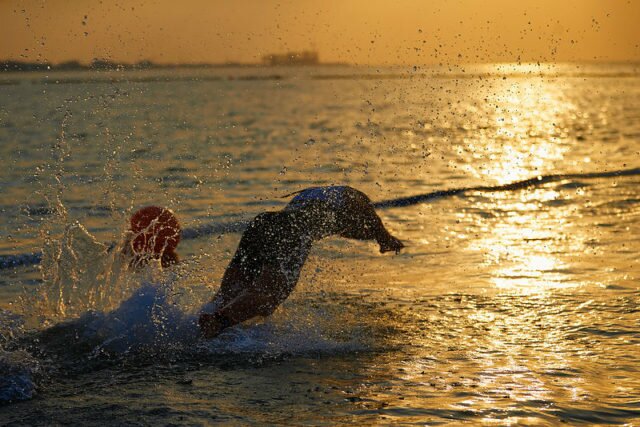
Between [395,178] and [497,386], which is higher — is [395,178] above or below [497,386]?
above

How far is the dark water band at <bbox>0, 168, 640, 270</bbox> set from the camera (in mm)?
11297

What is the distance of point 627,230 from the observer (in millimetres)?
12953

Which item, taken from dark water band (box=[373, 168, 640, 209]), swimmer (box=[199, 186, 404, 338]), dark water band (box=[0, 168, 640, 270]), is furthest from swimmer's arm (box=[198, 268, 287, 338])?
dark water band (box=[373, 168, 640, 209])

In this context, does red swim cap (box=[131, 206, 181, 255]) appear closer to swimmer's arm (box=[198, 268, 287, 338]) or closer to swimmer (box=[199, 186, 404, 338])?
swimmer (box=[199, 186, 404, 338])

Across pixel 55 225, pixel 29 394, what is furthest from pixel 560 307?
pixel 55 225

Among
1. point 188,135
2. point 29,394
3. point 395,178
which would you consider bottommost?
point 29,394

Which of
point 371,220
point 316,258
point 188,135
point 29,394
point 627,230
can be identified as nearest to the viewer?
point 29,394

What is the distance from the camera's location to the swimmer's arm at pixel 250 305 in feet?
24.3

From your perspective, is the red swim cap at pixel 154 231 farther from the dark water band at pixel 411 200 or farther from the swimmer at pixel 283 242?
the dark water band at pixel 411 200

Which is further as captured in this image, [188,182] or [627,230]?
[188,182]

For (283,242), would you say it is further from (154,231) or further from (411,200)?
(411,200)

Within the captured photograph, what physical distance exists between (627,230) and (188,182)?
9309 millimetres

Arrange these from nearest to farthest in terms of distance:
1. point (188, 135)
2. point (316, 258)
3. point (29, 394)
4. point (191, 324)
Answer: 1. point (29, 394)
2. point (191, 324)
3. point (316, 258)
4. point (188, 135)

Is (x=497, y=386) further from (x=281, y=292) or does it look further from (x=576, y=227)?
(x=576, y=227)
